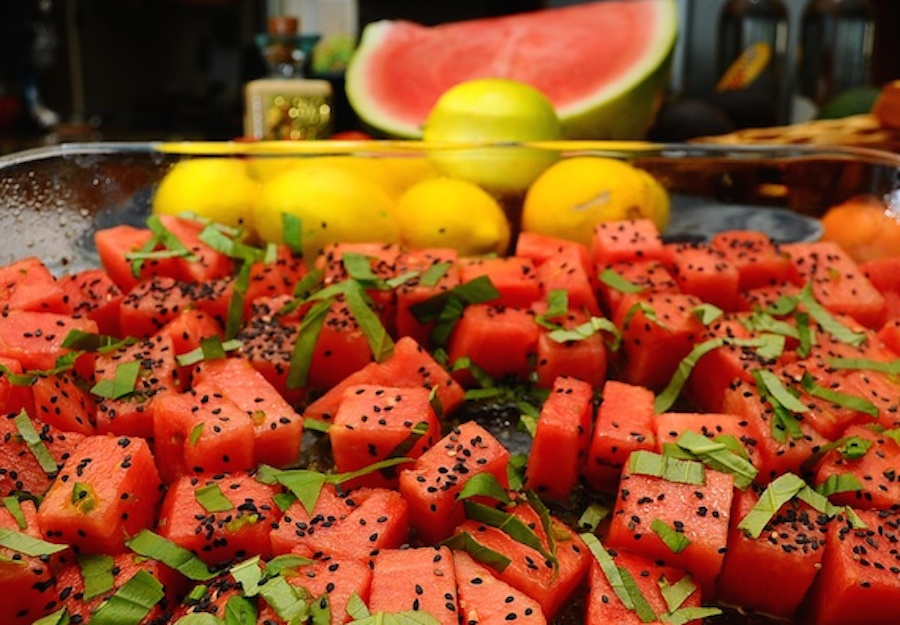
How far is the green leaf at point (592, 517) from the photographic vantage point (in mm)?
1025

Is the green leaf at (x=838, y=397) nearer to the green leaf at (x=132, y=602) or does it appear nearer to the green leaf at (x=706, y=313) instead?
the green leaf at (x=706, y=313)

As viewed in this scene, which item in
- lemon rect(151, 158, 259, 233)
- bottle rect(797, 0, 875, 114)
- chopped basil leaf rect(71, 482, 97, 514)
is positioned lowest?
chopped basil leaf rect(71, 482, 97, 514)

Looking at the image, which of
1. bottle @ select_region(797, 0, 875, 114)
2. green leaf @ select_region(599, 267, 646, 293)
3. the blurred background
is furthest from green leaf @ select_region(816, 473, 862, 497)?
the blurred background

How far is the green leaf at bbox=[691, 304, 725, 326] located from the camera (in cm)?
128

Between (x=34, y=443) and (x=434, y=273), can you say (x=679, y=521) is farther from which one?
(x=34, y=443)

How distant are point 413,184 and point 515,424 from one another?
1.87ft

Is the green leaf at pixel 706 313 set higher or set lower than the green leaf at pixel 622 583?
higher

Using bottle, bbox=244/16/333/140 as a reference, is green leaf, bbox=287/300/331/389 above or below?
below

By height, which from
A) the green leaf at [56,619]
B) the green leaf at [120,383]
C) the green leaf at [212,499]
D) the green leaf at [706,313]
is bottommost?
the green leaf at [56,619]

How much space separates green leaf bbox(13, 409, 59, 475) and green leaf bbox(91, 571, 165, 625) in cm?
21

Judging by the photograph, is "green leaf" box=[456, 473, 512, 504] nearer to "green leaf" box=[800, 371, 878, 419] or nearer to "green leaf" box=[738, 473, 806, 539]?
"green leaf" box=[738, 473, 806, 539]

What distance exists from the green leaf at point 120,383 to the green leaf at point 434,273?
1.47 ft

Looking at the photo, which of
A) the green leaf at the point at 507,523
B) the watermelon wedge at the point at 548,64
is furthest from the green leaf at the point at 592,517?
the watermelon wedge at the point at 548,64

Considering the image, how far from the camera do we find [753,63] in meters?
2.74
